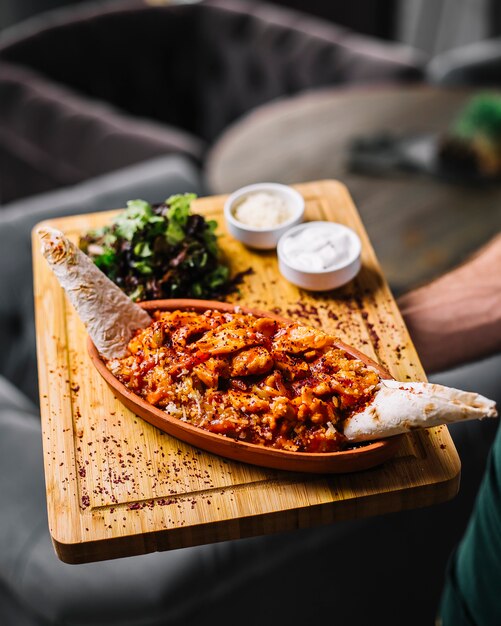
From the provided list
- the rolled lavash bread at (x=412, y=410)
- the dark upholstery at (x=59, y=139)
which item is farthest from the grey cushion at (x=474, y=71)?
the rolled lavash bread at (x=412, y=410)

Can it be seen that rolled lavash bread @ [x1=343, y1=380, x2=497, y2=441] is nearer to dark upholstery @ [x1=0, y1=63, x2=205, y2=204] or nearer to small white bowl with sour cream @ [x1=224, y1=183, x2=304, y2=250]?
small white bowl with sour cream @ [x1=224, y1=183, x2=304, y2=250]

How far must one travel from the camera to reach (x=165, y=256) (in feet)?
7.75

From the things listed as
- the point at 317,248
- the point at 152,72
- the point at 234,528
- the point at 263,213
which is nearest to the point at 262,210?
the point at 263,213

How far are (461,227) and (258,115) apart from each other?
155 centimetres

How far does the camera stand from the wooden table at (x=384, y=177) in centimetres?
349

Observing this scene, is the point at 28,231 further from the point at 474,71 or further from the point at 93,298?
the point at 474,71

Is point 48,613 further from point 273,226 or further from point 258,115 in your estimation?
point 258,115

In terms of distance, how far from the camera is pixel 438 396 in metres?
1.71

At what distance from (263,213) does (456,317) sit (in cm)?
72

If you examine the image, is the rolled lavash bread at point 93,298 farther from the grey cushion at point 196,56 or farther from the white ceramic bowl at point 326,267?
the grey cushion at point 196,56

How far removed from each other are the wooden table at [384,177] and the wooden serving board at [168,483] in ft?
4.59

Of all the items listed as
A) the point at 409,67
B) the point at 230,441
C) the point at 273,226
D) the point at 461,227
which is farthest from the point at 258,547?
the point at 409,67

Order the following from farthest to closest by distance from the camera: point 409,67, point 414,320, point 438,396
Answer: point 409,67, point 414,320, point 438,396

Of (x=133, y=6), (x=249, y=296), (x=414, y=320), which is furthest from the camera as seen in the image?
(x=133, y=6)
